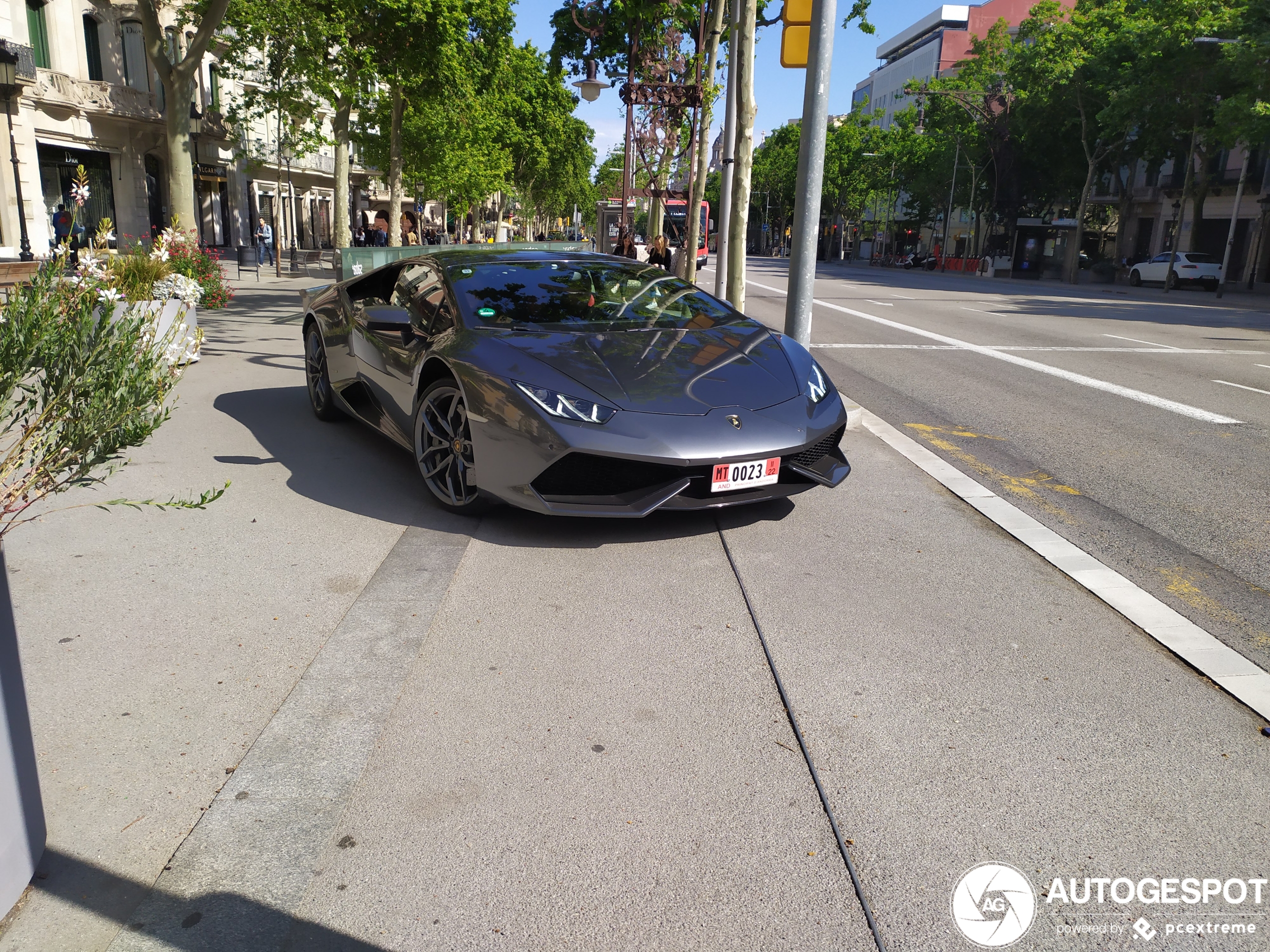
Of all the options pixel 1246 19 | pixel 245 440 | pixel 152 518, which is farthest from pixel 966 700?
pixel 1246 19

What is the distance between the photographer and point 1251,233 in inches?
1772

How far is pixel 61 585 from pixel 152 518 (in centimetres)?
93

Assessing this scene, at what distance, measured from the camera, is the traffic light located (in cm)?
769

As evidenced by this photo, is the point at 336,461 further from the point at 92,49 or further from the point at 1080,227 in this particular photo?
the point at 1080,227

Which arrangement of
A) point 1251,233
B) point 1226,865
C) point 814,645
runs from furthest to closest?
point 1251,233
point 814,645
point 1226,865

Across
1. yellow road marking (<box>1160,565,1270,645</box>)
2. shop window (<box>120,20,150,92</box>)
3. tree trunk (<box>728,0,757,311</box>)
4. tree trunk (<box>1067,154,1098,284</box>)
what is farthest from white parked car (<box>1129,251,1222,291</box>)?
yellow road marking (<box>1160,565,1270,645</box>)

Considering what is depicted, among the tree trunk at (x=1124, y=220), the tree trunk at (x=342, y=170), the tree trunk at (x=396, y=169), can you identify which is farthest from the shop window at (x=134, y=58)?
the tree trunk at (x=1124, y=220)

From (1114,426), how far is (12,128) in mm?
29617

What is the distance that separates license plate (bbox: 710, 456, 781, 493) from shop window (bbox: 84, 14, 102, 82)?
113 feet

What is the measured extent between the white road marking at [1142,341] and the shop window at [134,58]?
31.9m

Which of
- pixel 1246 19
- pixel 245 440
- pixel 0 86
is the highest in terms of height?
pixel 1246 19

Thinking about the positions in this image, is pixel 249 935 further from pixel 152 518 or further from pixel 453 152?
pixel 453 152

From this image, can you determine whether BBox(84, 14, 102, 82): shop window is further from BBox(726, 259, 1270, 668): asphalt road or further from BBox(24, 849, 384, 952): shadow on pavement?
BBox(24, 849, 384, 952): shadow on pavement

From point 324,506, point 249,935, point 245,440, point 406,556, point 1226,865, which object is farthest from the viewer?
point 245,440
